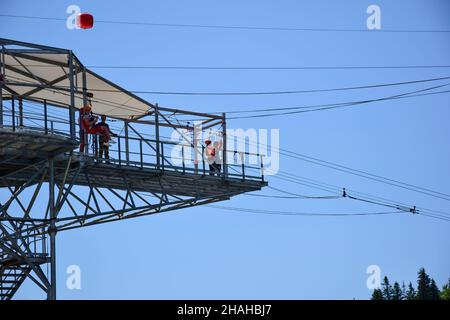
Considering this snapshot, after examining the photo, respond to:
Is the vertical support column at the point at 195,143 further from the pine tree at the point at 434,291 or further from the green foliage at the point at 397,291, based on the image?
the green foliage at the point at 397,291

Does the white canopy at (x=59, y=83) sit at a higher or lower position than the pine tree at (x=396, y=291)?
→ higher

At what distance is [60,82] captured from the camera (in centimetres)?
5003

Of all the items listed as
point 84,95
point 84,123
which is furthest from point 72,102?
point 84,95

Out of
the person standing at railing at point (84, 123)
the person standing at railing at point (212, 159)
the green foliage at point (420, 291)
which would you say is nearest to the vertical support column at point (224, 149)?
the person standing at railing at point (212, 159)

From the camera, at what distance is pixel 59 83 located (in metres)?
50.0

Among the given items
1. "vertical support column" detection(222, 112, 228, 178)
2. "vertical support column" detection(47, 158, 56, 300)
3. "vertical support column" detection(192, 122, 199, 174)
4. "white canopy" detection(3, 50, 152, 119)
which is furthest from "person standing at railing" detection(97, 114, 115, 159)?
"vertical support column" detection(222, 112, 228, 178)

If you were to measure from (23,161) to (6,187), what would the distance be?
3.78 meters

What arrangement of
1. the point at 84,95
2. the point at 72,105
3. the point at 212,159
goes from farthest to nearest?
the point at 212,159
the point at 84,95
the point at 72,105

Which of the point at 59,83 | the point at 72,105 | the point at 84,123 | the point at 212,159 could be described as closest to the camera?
the point at 72,105

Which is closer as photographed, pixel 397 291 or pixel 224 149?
pixel 224 149

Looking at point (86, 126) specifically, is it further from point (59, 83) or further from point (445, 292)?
point (445, 292)

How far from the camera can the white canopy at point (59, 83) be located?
46.9m
